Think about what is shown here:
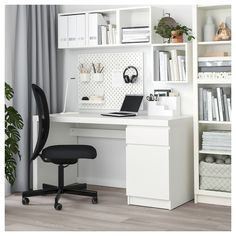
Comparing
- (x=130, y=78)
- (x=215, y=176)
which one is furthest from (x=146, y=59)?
(x=215, y=176)

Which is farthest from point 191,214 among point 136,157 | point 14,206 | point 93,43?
point 93,43

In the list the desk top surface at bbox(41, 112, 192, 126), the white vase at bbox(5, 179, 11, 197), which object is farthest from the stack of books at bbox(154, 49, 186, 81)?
the white vase at bbox(5, 179, 11, 197)

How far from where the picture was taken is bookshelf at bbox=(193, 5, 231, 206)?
4.46 m

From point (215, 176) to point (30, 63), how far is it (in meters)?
2.10

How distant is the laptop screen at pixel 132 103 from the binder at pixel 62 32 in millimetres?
905

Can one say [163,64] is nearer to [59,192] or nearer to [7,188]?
[59,192]

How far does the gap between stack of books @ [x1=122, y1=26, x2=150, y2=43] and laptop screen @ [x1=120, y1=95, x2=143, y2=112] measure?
21.3 inches

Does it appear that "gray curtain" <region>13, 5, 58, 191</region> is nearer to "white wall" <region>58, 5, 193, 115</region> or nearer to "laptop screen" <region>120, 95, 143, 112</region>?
"white wall" <region>58, 5, 193, 115</region>

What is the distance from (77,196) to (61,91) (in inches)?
49.3

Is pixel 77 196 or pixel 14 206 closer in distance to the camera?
pixel 14 206

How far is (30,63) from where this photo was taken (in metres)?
5.09

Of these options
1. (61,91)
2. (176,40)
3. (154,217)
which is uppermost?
(176,40)

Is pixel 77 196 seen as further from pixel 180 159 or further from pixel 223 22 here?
pixel 223 22

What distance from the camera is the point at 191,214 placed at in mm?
4145
